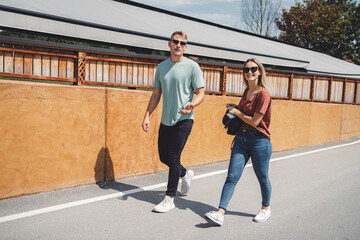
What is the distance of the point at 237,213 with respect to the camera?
162 inches

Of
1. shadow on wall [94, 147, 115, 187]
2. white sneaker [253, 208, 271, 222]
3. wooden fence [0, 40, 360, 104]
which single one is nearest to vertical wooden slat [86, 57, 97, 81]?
wooden fence [0, 40, 360, 104]

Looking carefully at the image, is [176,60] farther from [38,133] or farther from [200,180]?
[200,180]

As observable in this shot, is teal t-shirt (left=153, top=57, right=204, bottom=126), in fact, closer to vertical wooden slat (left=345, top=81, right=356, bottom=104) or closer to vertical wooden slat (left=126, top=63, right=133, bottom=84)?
vertical wooden slat (left=126, top=63, right=133, bottom=84)

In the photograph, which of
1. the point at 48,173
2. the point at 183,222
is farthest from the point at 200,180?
the point at 48,173

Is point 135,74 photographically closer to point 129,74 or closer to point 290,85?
point 129,74

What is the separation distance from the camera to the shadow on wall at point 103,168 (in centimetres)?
504

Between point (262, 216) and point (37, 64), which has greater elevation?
point (37, 64)

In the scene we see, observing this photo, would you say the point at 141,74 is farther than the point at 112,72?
Yes

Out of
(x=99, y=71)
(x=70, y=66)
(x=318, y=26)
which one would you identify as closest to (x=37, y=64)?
(x=70, y=66)

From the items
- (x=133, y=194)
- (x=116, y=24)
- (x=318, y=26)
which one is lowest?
(x=133, y=194)

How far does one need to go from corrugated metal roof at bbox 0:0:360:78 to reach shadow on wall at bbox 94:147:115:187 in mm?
5846

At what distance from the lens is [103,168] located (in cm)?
511

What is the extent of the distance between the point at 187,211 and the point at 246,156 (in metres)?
0.98

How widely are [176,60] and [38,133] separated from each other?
6.52 feet
